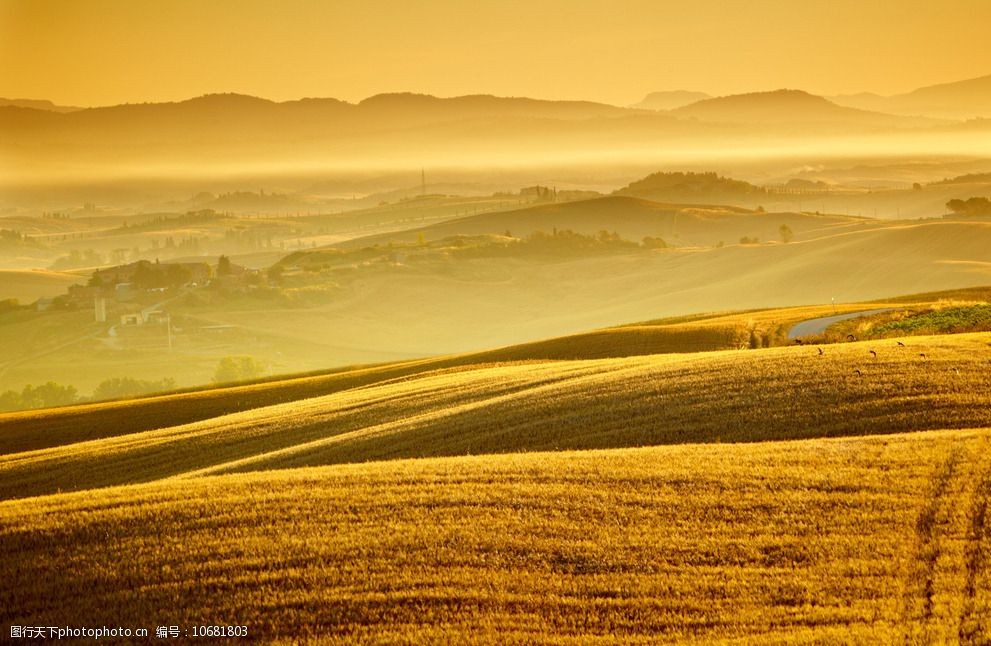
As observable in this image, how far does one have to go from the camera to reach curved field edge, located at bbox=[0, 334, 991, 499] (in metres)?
24.2

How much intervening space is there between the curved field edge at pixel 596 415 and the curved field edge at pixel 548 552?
3989 mm

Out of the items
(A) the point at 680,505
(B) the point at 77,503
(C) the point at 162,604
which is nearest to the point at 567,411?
(A) the point at 680,505

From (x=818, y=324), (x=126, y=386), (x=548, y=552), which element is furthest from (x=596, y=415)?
(x=126, y=386)

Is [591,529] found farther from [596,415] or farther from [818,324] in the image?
[818,324]

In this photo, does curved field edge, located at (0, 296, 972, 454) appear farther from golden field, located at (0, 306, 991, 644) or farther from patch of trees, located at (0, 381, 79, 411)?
patch of trees, located at (0, 381, 79, 411)

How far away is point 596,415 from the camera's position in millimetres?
27219

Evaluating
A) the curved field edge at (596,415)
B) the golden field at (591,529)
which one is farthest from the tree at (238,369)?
the golden field at (591,529)

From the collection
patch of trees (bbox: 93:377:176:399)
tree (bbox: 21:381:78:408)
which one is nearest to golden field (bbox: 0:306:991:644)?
tree (bbox: 21:381:78:408)

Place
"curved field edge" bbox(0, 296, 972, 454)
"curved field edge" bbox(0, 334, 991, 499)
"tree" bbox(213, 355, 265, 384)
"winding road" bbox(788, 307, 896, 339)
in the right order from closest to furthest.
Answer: "curved field edge" bbox(0, 334, 991, 499)
"winding road" bbox(788, 307, 896, 339)
"curved field edge" bbox(0, 296, 972, 454)
"tree" bbox(213, 355, 265, 384)

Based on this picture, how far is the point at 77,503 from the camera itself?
18984 mm

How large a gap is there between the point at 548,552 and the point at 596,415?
11.9 m

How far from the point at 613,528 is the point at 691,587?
2.20 metres

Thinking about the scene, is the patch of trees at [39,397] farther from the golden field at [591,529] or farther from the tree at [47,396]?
the golden field at [591,529]

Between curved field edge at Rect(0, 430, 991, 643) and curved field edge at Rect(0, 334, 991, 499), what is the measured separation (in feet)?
13.1
